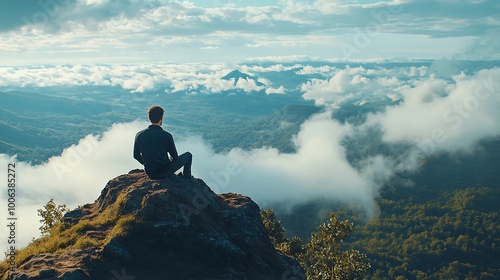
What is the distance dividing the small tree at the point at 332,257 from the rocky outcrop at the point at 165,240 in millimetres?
6906

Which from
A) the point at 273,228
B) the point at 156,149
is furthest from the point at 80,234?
the point at 273,228

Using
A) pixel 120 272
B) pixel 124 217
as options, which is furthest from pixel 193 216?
pixel 120 272

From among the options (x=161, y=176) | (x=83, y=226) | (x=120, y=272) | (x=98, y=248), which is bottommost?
(x=120, y=272)

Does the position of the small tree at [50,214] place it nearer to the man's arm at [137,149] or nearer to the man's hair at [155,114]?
the man's arm at [137,149]

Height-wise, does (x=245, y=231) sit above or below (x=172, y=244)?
above

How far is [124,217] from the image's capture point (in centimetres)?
1741

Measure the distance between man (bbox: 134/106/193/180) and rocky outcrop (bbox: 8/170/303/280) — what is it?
72cm

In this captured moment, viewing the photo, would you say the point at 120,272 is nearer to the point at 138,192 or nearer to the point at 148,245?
the point at 148,245

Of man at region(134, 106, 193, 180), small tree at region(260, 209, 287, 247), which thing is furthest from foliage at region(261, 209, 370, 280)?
man at region(134, 106, 193, 180)

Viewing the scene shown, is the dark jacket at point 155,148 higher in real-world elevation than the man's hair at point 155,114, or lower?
lower

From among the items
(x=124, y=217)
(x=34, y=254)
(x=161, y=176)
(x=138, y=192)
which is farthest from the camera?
(x=161, y=176)

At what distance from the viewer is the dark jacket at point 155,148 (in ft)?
64.5

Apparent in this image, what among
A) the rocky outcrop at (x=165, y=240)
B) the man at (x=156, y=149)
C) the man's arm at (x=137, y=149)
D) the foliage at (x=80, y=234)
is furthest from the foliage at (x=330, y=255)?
the man's arm at (x=137, y=149)

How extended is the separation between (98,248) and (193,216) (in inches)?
184
